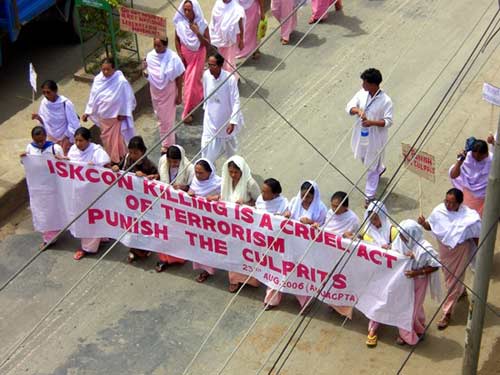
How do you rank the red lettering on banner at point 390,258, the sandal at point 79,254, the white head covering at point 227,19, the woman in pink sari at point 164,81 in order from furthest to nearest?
1. the white head covering at point 227,19
2. the woman in pink sari at point 164,81
3. the sandal at point 79,254
4. the red lettering on banner at point 390,258

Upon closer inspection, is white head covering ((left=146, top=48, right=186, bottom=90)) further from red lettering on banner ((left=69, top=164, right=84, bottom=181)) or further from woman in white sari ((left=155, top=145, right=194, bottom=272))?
red lettering on banner ((left=69, top=164, right=84, bottom=181))

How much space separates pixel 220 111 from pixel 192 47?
5.20 feet

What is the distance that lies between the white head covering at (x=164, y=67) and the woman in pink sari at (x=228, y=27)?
1.07 metres

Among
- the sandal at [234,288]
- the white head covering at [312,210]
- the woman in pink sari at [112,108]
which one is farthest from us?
the woman in pink sari at [112,108]

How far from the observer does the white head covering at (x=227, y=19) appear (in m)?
12.4

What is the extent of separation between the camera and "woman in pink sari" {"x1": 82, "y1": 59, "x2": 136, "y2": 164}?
35.3 ft

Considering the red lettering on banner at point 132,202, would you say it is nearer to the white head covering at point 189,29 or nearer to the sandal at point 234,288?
the sandal at point 234,288

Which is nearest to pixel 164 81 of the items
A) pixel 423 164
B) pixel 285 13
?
pixel 285 13

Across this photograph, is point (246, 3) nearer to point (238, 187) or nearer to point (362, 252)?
point (238, 187)

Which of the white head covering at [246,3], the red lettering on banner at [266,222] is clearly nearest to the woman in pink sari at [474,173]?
the red lettering on banner at [266,222]

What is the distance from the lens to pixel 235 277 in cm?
969

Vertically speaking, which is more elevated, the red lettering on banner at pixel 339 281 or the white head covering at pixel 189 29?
the white head covering at pixel 189 29

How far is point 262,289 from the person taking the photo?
31.9ft

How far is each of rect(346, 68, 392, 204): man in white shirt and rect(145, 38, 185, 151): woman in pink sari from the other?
1.98 meters
